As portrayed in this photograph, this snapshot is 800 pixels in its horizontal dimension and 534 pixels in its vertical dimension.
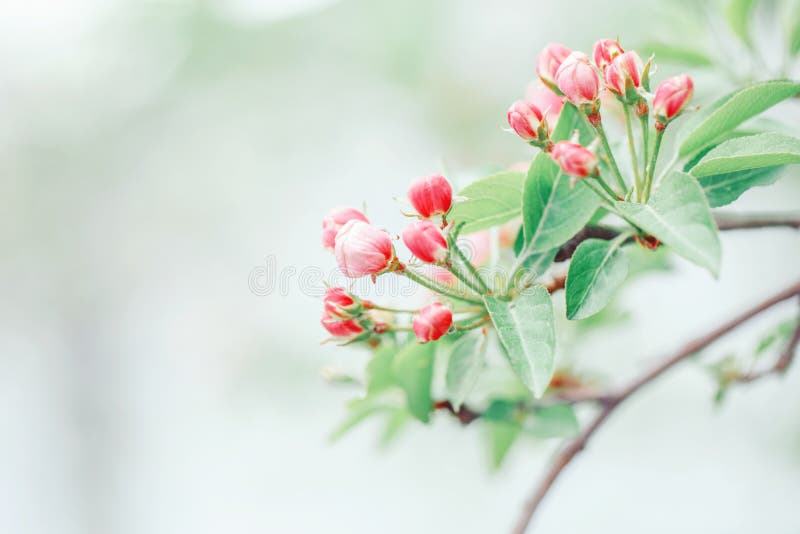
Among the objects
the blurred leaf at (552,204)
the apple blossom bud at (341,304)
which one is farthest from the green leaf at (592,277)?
the apple blossom bud at (341,304)

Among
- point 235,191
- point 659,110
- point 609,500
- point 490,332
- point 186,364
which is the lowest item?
point 609,500

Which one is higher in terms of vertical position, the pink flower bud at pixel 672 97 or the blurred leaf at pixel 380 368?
the pink flower bud at pixel 672 97

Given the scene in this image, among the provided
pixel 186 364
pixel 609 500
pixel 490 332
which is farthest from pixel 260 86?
pixel 490 332

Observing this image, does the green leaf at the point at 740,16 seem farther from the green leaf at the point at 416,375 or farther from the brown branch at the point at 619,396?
the green leaf at the point at 416,375

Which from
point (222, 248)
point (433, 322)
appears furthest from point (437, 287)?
point (222, 248)

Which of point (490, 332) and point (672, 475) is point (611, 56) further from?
point (672, 475)

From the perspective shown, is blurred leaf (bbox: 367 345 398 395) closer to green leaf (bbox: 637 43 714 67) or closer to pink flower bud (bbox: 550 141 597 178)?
pink flower bud (bbox: 550 141 597 178)
